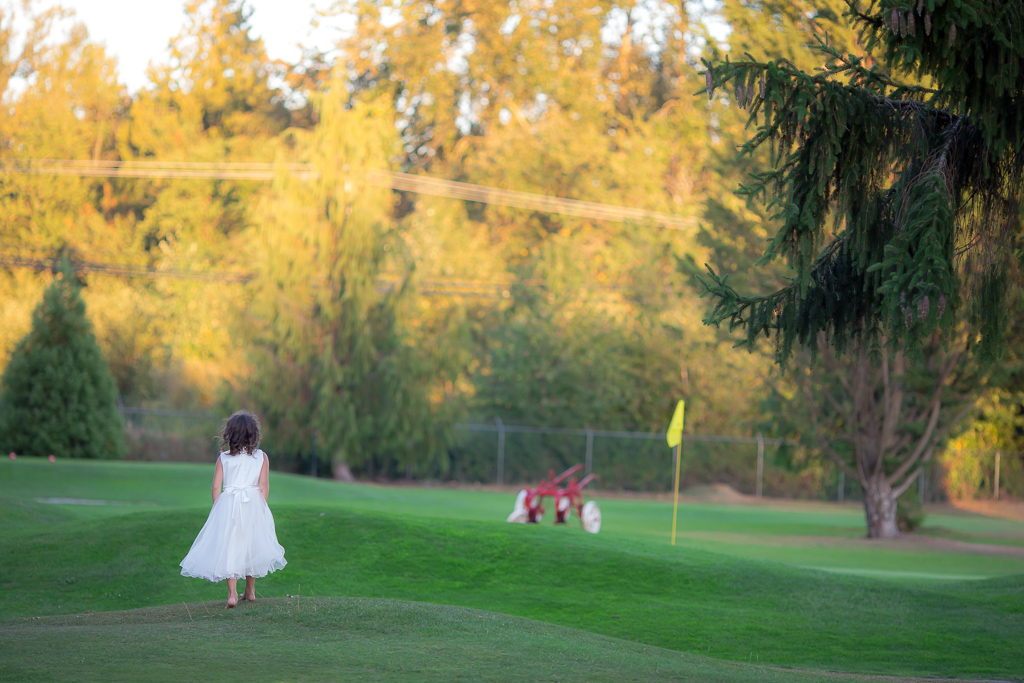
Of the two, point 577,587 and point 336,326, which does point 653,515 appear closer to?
point 336,326

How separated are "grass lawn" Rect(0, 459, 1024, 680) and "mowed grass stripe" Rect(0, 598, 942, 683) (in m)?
0.04

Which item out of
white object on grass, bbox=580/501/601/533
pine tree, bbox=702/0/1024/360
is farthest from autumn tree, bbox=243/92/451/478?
pine tree, bbox=702/0/1024/360

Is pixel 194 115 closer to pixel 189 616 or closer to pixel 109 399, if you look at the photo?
pixel 109 399

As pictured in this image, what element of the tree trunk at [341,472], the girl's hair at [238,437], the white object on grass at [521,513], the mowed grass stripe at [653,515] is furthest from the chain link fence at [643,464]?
the girl's hair at [238,437]

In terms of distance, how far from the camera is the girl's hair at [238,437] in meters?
9.30

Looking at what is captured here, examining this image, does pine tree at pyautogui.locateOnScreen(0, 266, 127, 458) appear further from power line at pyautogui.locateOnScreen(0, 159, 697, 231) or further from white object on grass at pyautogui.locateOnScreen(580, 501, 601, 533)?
power line at pyautogui.locateOnScreen(0, 159, 697, 231)

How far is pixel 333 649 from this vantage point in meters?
7.97

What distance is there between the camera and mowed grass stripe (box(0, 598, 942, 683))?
279 inches

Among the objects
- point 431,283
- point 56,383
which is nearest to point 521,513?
point 56,383

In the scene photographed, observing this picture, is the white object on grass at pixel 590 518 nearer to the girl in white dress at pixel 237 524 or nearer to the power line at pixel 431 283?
the girl in white dress at pixel 237 524

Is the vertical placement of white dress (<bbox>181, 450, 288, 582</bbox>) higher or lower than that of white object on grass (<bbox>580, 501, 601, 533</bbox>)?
higher

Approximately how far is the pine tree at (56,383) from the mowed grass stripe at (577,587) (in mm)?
12766

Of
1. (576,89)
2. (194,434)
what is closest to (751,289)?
(194,434)

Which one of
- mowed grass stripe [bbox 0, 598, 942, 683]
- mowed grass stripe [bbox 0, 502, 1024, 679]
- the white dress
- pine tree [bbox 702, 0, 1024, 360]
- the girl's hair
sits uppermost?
pine tree [bbox 702, 0, 1024, 360]
